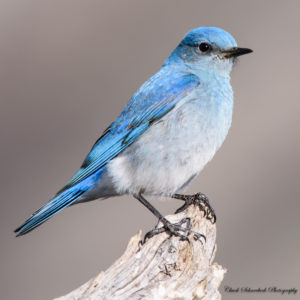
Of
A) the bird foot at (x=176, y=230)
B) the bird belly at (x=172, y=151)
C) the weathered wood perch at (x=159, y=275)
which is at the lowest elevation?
the weathered wood perch at (x=159, y=275)

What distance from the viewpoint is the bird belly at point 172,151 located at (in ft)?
21.4

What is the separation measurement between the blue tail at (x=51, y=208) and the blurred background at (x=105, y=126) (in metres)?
3.37

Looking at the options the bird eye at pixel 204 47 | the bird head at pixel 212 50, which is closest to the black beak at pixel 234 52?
the bird head at pixel 212 50

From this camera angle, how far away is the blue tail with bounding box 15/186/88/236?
249 inches

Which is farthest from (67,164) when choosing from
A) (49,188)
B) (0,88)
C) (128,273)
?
(128,273)

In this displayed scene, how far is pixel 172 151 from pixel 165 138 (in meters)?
0.15

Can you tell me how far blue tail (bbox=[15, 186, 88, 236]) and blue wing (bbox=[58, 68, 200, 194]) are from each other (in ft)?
0.31

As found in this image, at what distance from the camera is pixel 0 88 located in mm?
12852

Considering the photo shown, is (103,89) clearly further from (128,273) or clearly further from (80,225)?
(128,273)

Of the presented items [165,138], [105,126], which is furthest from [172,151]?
[105,126]

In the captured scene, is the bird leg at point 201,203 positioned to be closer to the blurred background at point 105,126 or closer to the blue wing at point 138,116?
the blue wing at point 138,116

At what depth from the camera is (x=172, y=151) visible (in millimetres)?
6500

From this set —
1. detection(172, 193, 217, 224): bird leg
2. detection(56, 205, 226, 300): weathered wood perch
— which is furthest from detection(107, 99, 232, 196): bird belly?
detection(56, 205, 226, 300): weathered wood perch

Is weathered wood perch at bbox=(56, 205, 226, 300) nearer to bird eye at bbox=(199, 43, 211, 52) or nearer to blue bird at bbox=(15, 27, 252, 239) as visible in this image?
blue bird at bbox=(15, 27, 252, 239)
